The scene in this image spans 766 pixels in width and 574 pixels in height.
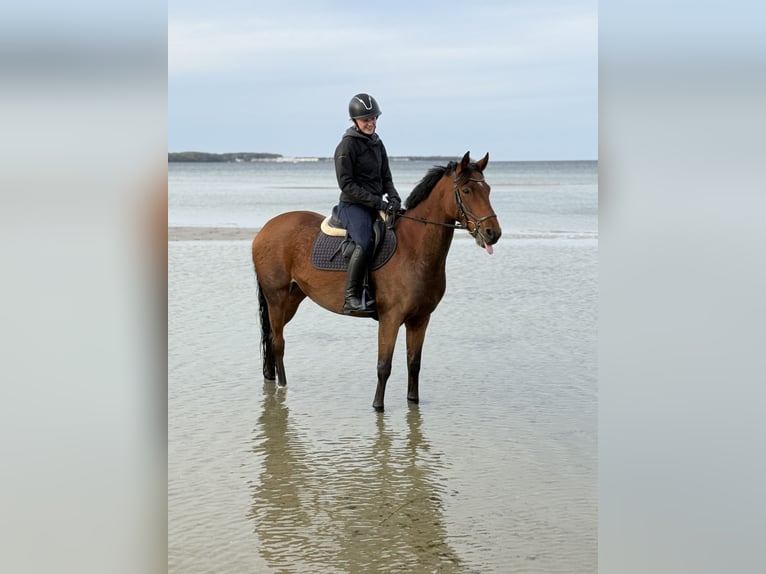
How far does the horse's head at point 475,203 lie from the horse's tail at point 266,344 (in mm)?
2231

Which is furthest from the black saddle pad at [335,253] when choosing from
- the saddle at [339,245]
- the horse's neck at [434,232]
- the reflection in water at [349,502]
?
the reflection in water at [349,502]

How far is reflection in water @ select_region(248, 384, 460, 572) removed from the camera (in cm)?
408

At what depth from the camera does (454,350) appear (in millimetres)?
8977

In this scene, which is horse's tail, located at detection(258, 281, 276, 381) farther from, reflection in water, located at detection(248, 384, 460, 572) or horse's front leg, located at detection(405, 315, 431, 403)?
horse's front leg, located at detection(405, 315, 431, 403)

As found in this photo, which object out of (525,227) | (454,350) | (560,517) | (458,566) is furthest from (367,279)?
(525,227)

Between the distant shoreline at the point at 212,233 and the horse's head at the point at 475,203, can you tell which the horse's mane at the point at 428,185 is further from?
the distant shoreline at the point at 212,233

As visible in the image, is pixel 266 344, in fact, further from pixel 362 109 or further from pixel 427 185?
pixel 362 109

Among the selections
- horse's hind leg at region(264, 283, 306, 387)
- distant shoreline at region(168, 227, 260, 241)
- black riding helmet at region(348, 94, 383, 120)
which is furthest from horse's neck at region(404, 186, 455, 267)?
distant shoreline at region(168, 227, 260, 241)

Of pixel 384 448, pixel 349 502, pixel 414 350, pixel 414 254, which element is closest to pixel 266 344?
pixel 414 350

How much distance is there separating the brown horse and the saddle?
0.19ft

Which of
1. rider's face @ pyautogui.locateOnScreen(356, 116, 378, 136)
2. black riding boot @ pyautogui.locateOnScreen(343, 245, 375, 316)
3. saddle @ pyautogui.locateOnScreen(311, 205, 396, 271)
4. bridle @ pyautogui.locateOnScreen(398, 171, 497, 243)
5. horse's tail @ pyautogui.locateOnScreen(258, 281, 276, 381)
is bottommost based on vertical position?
horse's tail @ pyautogui.locateOnScreen(258, 281, 276, 381)

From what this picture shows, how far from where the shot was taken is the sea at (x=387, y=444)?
4.23 m
